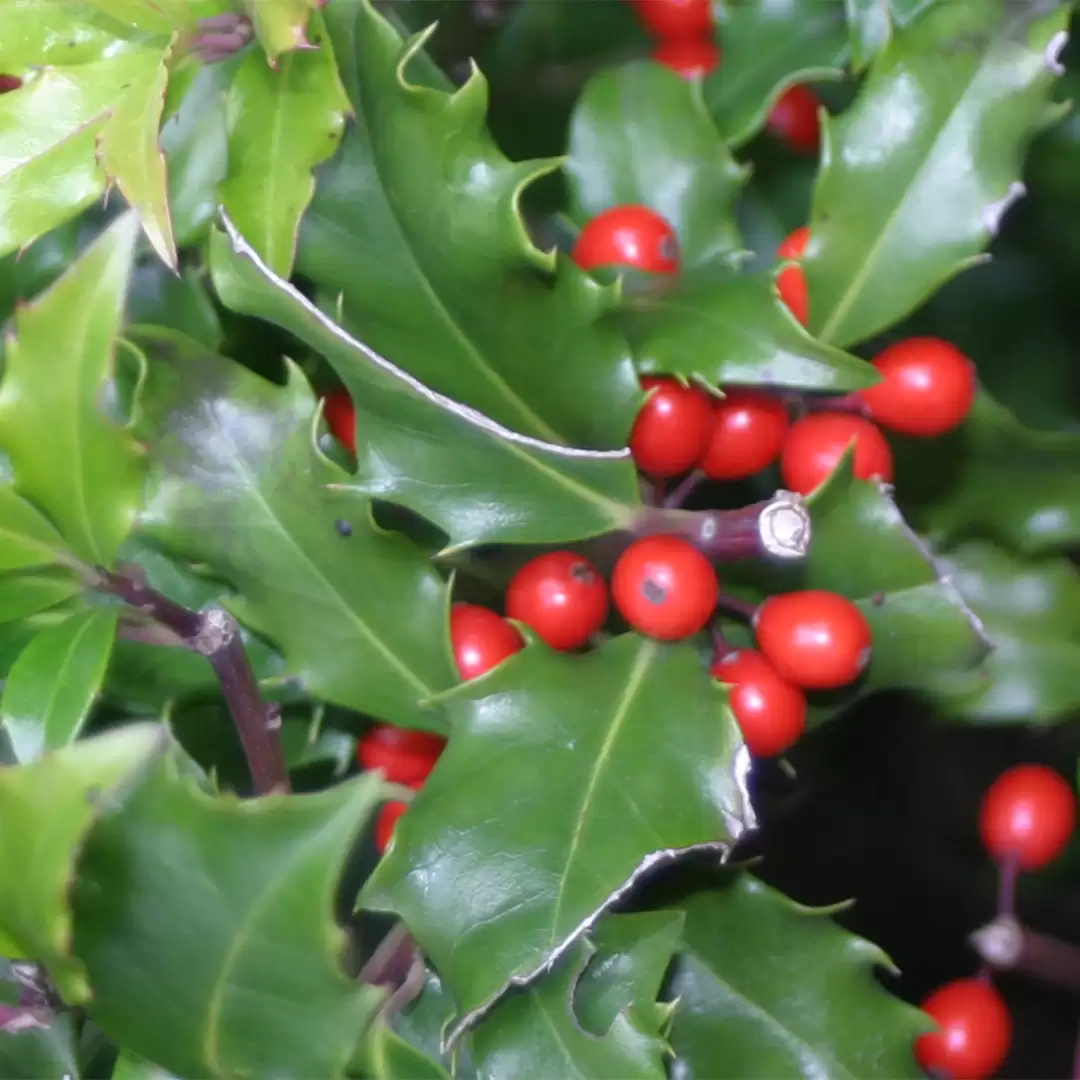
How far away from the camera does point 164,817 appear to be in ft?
1.40

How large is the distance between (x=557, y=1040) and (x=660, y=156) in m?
0.47

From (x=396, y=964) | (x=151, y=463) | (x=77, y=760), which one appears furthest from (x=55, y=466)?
(x=396, y=964)

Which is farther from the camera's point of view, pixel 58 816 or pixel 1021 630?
pixel 1021 630

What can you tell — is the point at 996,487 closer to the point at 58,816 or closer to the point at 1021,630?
the point at 1021,630

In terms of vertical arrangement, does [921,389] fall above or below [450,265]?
below

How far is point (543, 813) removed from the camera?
1.71 feet

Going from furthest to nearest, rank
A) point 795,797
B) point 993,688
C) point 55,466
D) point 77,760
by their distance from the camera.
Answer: point 795,797, point 993,688, point 55,466, point 77,760

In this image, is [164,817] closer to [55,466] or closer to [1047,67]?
[55,466]

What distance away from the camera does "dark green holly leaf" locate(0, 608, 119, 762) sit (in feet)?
1.69

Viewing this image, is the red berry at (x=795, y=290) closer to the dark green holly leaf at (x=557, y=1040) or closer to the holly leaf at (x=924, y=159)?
the holly leaf at (x=924, y=159)

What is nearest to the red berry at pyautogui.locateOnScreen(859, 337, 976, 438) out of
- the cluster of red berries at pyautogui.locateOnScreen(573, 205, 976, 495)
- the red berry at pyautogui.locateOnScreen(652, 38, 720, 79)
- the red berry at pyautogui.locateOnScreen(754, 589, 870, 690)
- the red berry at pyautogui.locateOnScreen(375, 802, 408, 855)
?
the cluster of red berries at pyautogui.locateOnScreen(573, 205, 976, 495)

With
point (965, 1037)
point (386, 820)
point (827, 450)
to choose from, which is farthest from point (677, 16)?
point (965, 1037)

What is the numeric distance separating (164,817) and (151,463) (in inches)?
7.8

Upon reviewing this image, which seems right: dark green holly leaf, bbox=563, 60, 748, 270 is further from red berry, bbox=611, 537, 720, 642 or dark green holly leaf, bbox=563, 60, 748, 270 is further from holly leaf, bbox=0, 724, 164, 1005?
holly leaf, bbox=0, 724, 164, 1005
